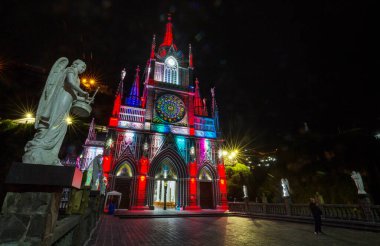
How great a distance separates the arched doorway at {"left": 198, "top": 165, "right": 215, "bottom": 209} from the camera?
24469mm

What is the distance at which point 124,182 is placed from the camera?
22.3 m

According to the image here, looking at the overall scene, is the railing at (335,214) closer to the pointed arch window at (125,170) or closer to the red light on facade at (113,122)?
the pointed arch window at (125,170)

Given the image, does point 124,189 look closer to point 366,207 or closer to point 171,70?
point 171,70

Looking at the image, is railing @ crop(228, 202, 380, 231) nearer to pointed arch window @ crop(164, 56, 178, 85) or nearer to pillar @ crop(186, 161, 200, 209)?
pillar @ crop(186, 161, 200, 209)

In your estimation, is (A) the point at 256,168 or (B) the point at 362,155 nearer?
(B) the point at 362,155

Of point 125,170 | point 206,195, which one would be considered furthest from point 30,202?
point 206,195

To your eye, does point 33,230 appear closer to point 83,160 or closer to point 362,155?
point 362,155

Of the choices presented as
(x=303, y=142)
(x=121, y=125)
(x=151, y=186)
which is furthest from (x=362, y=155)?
(x=121, y=125)

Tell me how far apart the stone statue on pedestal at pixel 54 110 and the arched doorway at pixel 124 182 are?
2058 centimetres

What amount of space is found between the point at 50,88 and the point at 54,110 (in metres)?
0.38

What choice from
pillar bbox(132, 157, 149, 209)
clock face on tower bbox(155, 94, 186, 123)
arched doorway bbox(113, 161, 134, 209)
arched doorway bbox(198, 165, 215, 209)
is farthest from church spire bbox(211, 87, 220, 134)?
arched doorway bbox(113, 161, 134, 209)

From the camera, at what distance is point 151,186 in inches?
902

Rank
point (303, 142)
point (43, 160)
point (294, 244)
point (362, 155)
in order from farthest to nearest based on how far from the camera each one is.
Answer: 1. point (303, 142)
2. point (362, 155)
3. point (294, 244)
4. point (43, 160)

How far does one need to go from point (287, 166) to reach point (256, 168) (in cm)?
771
